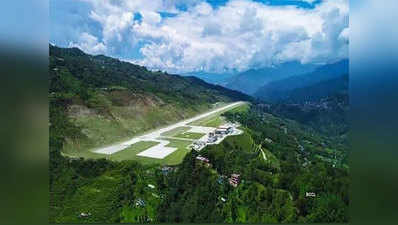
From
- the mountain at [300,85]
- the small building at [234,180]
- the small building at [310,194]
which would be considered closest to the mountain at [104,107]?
the small building at [234,180]

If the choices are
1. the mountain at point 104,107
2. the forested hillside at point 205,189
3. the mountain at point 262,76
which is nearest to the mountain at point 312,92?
the mountain at point 262,76

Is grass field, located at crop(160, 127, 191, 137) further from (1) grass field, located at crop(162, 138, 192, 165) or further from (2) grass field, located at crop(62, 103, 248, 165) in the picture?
(1) grass field, located at crop(162, 138, 192, 165)

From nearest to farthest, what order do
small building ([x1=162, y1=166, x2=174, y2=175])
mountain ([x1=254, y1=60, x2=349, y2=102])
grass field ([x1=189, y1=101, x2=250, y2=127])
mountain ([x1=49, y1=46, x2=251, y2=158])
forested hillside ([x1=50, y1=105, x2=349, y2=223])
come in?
forested hillside ([x1=50, y1=105, x2=349, y2=223]) < small building ([x1=162, y1=166, x2=174, y2=175]) < grass field ([x1=189, y1=101, x2=250, y2=127]) < mountain ([x1=49, y1=46, x2=251, y2=158]) < mountain ([x1=254, y1=60, x2=349, y2=102])

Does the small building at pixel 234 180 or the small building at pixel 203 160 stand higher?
the small building at pixel 203 160

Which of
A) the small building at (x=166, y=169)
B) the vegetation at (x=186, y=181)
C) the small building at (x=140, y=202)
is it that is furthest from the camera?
the small building at (x=166, y=169)

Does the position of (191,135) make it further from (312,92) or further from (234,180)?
(312,92)

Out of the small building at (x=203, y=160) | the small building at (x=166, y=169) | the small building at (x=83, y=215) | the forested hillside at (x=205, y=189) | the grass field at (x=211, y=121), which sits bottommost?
the small building at (x=83, y=215)

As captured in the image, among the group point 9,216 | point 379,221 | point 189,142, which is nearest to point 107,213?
point 189,142

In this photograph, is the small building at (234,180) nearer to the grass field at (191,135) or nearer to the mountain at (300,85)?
the grass field at (191,135)

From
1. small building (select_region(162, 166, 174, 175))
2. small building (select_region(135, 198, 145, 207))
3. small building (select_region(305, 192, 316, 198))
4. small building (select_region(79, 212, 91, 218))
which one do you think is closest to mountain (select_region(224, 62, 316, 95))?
small building (select_region(162, 166, 174, 175))

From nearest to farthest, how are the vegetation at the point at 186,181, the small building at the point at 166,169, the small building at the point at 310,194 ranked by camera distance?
the vegetation at the point at 186,181 < the small building at the point at 310,194 < the small building at the point at 166,169

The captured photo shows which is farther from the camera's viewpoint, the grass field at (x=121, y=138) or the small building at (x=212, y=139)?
the grass field at (x=121, y=138)

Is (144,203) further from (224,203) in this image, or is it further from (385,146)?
(385,146)
